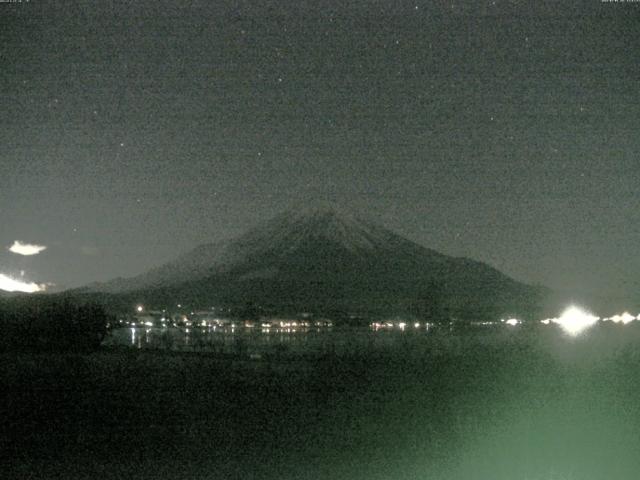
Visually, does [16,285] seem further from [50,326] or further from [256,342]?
[50,326]

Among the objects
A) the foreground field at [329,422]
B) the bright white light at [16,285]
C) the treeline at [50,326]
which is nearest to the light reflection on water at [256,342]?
the treeline at [50,326]

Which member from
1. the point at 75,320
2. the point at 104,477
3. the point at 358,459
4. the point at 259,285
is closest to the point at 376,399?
the point at 358,459

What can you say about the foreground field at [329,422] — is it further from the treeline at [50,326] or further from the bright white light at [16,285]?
the bright white light at [16,285]

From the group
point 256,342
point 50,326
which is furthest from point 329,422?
point 256,342

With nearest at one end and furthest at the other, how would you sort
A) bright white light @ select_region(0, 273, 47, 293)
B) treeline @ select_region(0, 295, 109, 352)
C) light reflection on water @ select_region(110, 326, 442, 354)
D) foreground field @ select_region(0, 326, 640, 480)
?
foreground field @ select_region(0, 326, 640, 480), treeline @ select_region(0, 295, 109, 352), light reflection on water @ select_region(110, 326, 442, 354), bright white light @ select_region(0, 273, 47, 293)

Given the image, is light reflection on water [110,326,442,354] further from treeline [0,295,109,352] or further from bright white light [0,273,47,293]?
bright white light [0,273,47,293]

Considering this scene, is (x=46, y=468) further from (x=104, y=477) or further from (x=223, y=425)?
(x=223, y=425)

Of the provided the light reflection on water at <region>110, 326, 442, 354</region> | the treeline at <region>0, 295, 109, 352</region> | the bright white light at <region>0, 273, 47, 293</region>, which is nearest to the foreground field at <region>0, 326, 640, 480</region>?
the light reflection on water at <region>110, 326, 442, 354</region>
